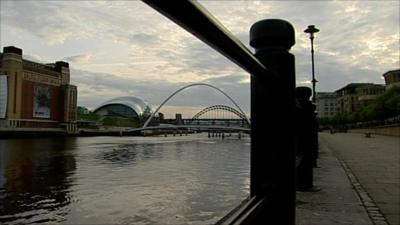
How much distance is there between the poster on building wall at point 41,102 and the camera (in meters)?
106

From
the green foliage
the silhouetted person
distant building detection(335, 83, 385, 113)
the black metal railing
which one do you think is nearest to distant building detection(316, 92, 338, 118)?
distant building detection(335, 83, 385, 113)

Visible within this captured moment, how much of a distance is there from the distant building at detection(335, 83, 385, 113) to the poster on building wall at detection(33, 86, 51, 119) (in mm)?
93930

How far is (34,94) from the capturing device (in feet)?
348

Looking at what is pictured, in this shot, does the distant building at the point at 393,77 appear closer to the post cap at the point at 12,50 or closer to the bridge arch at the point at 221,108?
the bridge arch at the point at 221,108

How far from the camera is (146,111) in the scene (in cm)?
15562

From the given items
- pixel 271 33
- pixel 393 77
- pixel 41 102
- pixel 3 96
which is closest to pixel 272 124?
pixel 271 33

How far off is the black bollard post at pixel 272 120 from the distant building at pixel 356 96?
131847 millimetres

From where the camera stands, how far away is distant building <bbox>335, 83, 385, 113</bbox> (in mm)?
128500

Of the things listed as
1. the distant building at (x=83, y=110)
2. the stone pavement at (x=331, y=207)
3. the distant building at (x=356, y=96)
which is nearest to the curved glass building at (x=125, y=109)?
the distant building at (x=83, y=110)

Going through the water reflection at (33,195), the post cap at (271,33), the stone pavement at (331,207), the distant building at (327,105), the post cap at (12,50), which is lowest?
the water reflection at (33,195)

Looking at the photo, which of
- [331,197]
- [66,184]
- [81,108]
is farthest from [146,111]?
[331,197]

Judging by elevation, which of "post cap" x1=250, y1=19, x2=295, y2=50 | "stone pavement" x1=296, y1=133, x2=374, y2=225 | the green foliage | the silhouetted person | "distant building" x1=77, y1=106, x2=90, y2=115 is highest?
"distant building" x1=77, y1=106, x2=90, y2=115

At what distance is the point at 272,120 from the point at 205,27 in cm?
82

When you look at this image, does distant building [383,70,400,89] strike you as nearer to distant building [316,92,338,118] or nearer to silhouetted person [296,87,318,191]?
distant building [316,92,338,118]
